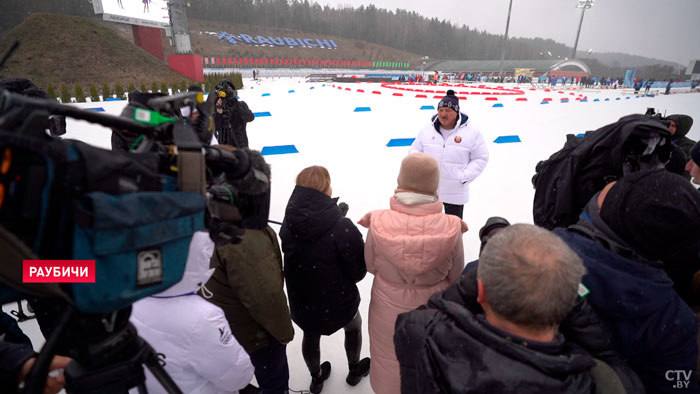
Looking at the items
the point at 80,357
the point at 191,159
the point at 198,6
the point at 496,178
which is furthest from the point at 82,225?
the point at 198,6

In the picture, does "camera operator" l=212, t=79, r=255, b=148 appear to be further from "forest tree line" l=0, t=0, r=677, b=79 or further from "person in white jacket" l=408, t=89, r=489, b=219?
"forest tree line" l=0, t=0, r=677, b=79

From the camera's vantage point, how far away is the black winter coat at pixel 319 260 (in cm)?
175

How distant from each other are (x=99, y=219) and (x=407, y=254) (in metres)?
1.31

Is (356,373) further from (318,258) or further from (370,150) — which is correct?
(370,150)

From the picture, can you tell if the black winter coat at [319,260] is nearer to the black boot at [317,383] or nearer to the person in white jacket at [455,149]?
the black boot at [317,383]

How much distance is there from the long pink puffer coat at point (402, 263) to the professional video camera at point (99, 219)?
3.26 ft

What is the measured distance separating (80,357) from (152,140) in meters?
0.60

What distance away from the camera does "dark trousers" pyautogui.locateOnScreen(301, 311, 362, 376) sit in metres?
2.07

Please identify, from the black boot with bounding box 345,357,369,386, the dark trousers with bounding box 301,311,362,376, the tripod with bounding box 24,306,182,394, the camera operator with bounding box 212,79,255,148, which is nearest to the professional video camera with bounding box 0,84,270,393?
the tripod with bounding box 24,306,182,394

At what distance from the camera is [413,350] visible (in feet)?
3.84

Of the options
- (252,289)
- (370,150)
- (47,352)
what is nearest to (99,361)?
(47,352)

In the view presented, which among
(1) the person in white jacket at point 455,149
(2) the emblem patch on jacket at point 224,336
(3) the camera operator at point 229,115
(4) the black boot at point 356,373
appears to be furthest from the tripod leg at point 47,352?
(3) the camera operator at point 229,115

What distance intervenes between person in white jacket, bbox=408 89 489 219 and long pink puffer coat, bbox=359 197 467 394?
1761 mm

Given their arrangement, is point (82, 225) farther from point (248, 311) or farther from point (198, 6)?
point (198, 6)
